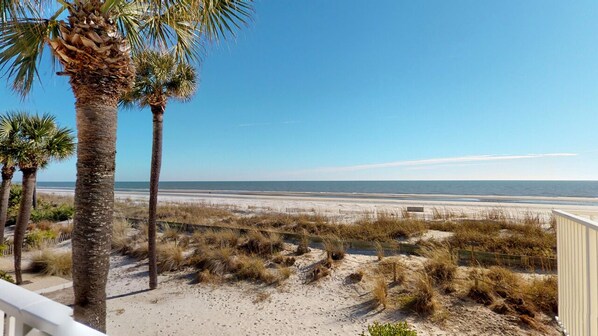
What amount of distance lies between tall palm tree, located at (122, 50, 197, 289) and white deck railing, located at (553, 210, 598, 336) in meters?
7.31

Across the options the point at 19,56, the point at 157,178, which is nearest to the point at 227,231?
the point at 157,178

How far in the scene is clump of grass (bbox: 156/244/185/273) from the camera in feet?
26.3

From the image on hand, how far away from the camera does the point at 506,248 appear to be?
844cm

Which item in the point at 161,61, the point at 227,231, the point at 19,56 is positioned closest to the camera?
the point at 19,56

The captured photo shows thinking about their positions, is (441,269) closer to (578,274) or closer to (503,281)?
(503,281)

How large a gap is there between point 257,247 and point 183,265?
7.08 ft

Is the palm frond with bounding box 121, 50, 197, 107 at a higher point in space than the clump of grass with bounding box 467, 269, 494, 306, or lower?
higher

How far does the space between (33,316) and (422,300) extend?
5.72 meters

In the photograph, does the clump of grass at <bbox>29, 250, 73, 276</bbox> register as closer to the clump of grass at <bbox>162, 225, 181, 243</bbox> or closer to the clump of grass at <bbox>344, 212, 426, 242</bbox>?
the clump of grass at <bbox>162, 225, 181, 243</bbox>

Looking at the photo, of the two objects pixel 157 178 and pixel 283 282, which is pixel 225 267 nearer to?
pixel 283 282

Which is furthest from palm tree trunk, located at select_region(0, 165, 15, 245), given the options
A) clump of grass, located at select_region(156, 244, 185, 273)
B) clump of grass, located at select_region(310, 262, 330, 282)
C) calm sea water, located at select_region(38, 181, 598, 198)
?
calm sea water, located at select_region(38, 181, 598, 198)

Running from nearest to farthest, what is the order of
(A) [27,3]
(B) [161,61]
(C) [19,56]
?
1. (A) [27,3]
2. (C) [19,56]
3. (B) [161,61]

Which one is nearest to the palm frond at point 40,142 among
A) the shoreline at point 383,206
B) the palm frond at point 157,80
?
the palm frond at point 157,80

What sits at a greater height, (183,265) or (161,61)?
(161,61)
